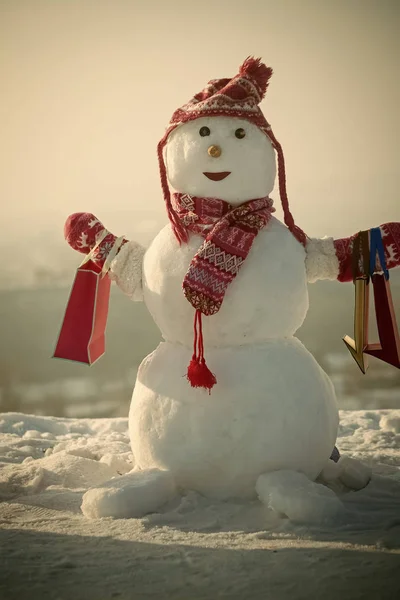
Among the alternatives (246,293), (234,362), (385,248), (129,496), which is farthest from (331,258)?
(129,496)

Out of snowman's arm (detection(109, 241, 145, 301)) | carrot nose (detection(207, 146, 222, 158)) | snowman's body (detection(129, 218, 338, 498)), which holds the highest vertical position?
carrot nose (detection(207, 146, 222, 158))

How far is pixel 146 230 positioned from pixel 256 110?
1.24 m

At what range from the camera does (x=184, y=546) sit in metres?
1.56

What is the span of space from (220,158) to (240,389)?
2.12ft

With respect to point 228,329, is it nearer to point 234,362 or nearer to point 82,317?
point 234,362

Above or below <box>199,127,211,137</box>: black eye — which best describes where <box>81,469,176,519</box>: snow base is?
below

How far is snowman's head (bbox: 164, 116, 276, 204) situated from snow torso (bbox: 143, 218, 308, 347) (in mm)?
139

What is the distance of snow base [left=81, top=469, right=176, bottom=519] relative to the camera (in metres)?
1.79

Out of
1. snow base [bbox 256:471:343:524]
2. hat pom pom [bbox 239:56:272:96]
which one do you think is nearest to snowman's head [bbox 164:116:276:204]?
hat pom pom [bbox 239:56:272:96]

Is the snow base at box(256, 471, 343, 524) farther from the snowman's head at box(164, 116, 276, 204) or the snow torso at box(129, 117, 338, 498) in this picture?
the snowman's head at box(164, 116, 276, 204)

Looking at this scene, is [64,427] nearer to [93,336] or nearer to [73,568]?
[93,336]

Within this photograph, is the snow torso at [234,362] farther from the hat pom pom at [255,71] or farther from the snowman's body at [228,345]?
the hat pom pom at [255,71]

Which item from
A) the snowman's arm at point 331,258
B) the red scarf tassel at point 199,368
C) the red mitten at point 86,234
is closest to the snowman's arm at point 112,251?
the red mitten at point 86,234

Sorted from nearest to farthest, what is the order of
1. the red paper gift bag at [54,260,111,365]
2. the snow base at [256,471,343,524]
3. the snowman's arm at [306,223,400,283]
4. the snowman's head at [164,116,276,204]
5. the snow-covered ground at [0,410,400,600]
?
the snow-covered ground at [0,410,400,600]
the snow base at [256,471,343,524]
the snowman's head at [164,116,276,204]
the snowman's arm at [306,223,400,283]
the red paper gift bag at [54,260,111,365]
